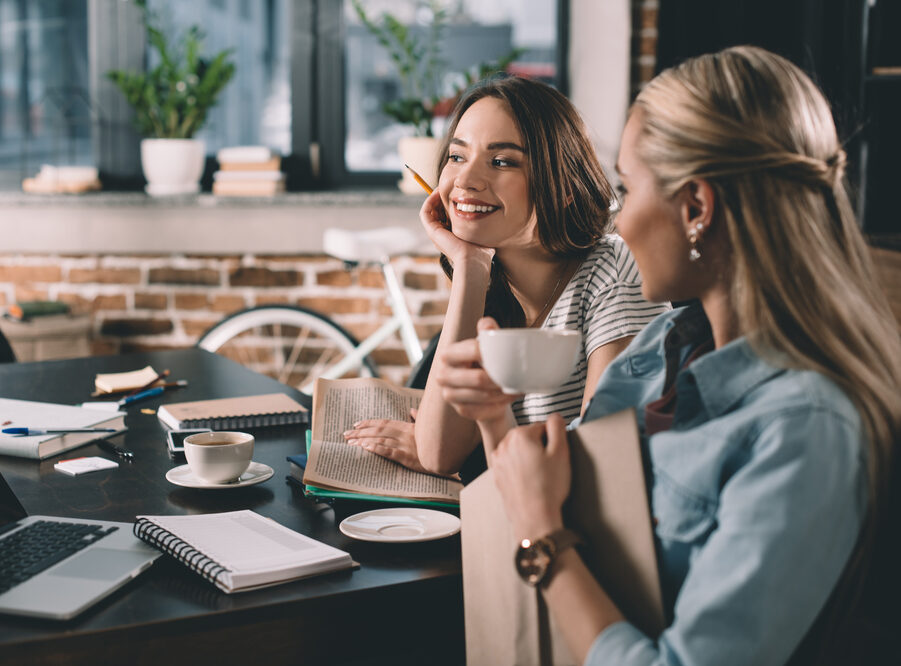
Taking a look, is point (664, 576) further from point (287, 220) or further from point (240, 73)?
point (240, 73)

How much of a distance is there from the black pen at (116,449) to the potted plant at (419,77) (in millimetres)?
1941

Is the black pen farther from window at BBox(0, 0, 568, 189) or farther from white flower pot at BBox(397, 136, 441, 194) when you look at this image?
window at BBox(0, 0, 568, 189)

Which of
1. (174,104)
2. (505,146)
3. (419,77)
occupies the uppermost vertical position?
(419,77)

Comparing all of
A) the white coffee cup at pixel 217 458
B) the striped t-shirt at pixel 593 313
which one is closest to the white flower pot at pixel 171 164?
the striped t-shirt at pixel 593 313

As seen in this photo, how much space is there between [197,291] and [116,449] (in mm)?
1983

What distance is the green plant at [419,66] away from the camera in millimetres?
3238

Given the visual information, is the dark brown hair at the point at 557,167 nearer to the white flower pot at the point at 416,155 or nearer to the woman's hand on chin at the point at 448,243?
the woman's hand on chin at the point at 448,243

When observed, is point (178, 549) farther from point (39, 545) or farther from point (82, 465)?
point (82, 465)

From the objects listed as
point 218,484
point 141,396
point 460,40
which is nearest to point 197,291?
point 460,40

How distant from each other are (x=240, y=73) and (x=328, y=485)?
106 inches

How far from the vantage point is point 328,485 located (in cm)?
114

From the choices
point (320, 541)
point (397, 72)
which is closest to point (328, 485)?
point (320, 541)

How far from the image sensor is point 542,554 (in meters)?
0.81

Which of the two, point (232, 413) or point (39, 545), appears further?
point (232, 413)
